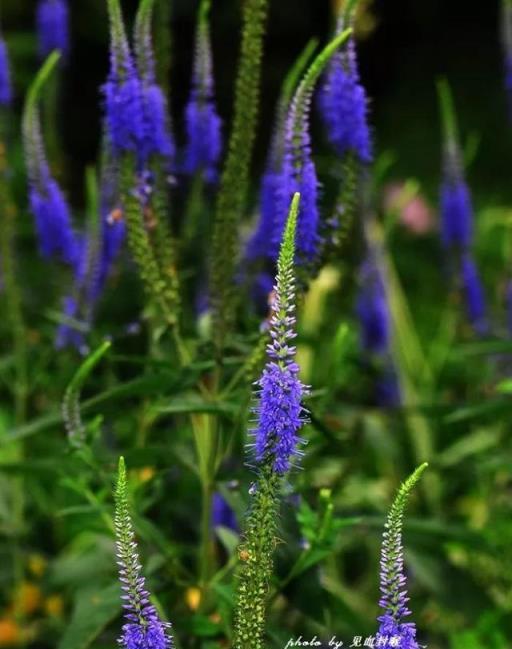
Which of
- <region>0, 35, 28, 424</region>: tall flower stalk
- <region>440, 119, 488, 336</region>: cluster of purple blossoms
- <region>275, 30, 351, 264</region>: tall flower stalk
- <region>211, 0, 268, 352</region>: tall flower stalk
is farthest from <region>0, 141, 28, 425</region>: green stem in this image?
<region>440, 119, 488, 336</region>: cluster of purple blossoms

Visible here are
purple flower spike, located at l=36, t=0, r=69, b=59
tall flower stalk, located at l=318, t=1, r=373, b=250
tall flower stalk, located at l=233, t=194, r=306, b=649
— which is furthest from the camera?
purple flower spike, located at l=36, t=0, r=69, b=59

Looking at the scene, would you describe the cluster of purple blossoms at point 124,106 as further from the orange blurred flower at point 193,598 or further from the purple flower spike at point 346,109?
the orange blurred flower at point 193,598

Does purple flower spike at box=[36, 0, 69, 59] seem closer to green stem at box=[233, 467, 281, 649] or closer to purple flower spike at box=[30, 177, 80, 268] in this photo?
purple flower spike at box=[30, 177, 80, 268]

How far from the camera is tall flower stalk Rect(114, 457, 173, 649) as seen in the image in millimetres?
1339

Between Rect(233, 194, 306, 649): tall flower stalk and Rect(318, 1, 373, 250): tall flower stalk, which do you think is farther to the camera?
Rect(318, 1, 373, 250): tall flower stalk

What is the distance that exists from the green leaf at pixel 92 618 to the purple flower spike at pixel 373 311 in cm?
134

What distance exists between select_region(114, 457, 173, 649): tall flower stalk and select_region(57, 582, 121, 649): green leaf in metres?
0.78

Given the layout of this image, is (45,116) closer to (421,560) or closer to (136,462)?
(136,462)

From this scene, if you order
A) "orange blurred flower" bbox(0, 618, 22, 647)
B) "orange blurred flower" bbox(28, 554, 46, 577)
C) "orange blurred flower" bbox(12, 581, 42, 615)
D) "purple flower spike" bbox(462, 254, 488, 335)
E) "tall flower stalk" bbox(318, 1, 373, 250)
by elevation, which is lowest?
"orange blurred flower" bbox(0, 618, 22, 647)

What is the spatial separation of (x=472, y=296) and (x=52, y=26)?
1.41 m

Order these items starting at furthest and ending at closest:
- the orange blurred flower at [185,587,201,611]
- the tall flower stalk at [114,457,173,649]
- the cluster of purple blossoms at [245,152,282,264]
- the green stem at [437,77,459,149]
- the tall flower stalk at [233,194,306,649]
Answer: the green stem at [437,77,459,149] → the cluster of purple blossoms at [245,152,282,264] → the orange blurred flower at [185,587,201,611] → the tall flower stalk at [233,194,306,649] → the tall flower stalk at [114,457,173,649]

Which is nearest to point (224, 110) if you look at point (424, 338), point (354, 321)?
point (424, 338)

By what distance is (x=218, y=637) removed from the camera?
2207 mm

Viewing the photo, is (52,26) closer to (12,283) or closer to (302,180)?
(12,283)
